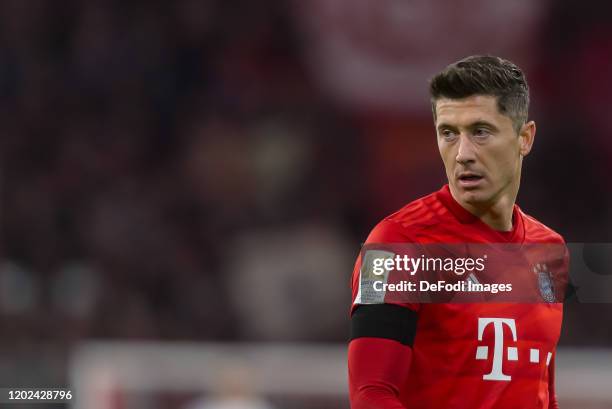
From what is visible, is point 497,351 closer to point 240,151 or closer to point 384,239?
point 384,239

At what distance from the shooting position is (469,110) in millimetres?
3594

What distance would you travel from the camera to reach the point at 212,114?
11.2 metres

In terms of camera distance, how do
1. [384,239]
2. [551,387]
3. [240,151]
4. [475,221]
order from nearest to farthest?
[384,239] → [475,221] → [551,387] → [240,151]

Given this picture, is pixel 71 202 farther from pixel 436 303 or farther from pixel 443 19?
pixel 436 303

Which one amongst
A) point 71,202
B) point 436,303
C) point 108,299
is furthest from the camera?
point 71,202

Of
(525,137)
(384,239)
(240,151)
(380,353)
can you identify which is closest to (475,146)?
(525,137)

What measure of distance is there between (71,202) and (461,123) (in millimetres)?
7331

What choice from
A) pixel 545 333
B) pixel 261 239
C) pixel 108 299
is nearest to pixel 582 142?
pixel 261 239

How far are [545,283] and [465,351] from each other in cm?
47

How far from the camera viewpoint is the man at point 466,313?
11.0 feet

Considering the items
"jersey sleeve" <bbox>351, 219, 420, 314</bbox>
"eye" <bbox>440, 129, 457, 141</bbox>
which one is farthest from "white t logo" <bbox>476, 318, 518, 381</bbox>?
"eye" <bbox>440, 129, 457, 141</bbox>

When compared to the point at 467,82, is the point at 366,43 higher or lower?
higher

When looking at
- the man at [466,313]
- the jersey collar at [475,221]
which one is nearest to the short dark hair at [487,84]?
the man at [466,313]

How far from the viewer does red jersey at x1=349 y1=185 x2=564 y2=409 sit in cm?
350
